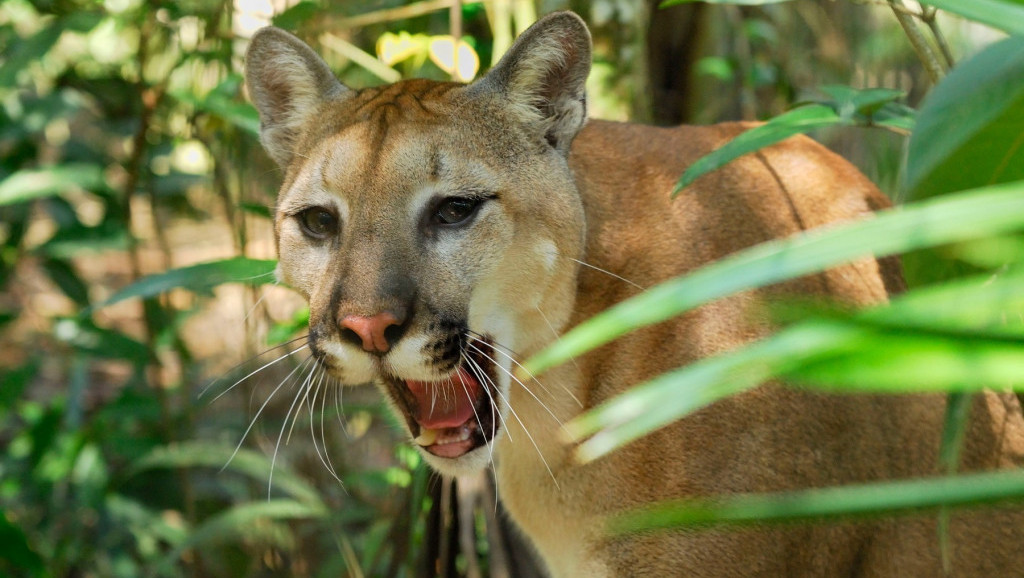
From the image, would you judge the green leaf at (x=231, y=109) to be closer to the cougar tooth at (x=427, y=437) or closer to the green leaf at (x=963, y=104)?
the cougar tooth at (x=427, y=437)

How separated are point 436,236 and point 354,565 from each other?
1809mm

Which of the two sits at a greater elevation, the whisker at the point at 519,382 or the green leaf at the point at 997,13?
the green leaf at the point at 997,13

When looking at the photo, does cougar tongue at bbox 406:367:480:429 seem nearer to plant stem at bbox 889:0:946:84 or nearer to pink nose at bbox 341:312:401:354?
pink nose at bbox 341:312:401:354

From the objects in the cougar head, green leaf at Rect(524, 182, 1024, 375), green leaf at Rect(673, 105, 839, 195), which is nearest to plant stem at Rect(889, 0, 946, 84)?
green leaf at Rect(673, 105, 839, 195)

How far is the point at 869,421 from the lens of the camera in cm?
250

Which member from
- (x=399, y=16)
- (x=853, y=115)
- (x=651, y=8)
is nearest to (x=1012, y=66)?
(x=853, y=115)

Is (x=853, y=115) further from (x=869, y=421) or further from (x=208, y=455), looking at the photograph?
(x=208, y=455)

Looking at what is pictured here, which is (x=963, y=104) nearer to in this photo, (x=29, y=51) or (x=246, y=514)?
(x=246, y=514)

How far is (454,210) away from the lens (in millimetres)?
2453

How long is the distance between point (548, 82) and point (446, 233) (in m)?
0.53

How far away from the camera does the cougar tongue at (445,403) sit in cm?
255

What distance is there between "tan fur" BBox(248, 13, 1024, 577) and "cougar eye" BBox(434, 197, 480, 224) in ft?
0.10

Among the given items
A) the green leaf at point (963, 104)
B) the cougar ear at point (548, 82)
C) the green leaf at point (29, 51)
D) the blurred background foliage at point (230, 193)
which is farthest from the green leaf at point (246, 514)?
the green leaf at point (963, 104)

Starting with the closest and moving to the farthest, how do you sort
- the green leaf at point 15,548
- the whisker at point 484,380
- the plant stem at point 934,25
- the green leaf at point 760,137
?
the green leaf at point 760,137 < the plant stem at point 934,25 < the whisker at point 484,380 < the green leaf at point 15,548
